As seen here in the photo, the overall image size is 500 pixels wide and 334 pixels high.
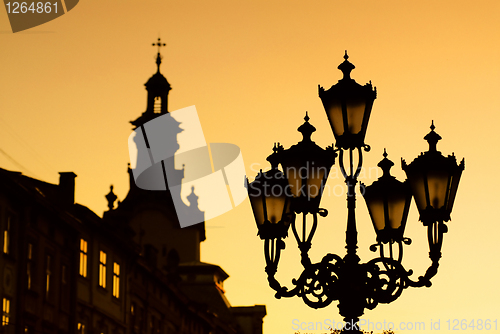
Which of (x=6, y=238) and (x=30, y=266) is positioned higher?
(x=6, y=238)

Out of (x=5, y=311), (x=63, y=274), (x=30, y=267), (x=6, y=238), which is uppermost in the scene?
(x=6, y=238)

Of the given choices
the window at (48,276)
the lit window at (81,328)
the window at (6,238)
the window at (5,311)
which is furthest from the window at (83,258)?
the window at (5,311)

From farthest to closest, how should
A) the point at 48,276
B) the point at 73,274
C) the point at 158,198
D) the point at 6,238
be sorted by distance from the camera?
the point at 158,198 → the point at 73,274 → the point at 48,276 → the point at 6,238

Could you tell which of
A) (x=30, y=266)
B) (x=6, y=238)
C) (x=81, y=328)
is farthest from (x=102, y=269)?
(x=6, y=238)

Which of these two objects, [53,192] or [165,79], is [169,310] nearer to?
[53,192]

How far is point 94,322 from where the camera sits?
37438 millimetres

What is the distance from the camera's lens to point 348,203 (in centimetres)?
1032

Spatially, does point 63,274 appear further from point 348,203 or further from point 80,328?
point 348,203

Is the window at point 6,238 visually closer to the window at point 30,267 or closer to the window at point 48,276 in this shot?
the window at point 30,267

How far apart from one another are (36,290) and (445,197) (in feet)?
78.2

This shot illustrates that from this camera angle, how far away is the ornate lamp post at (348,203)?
396 inches

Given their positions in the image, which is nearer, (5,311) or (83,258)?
(5,311)

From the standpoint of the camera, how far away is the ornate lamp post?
10.0 metres

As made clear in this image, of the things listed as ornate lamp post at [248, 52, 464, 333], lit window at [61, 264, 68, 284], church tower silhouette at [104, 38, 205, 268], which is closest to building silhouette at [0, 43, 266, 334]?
lit window at [61, 264, 68, 284]
